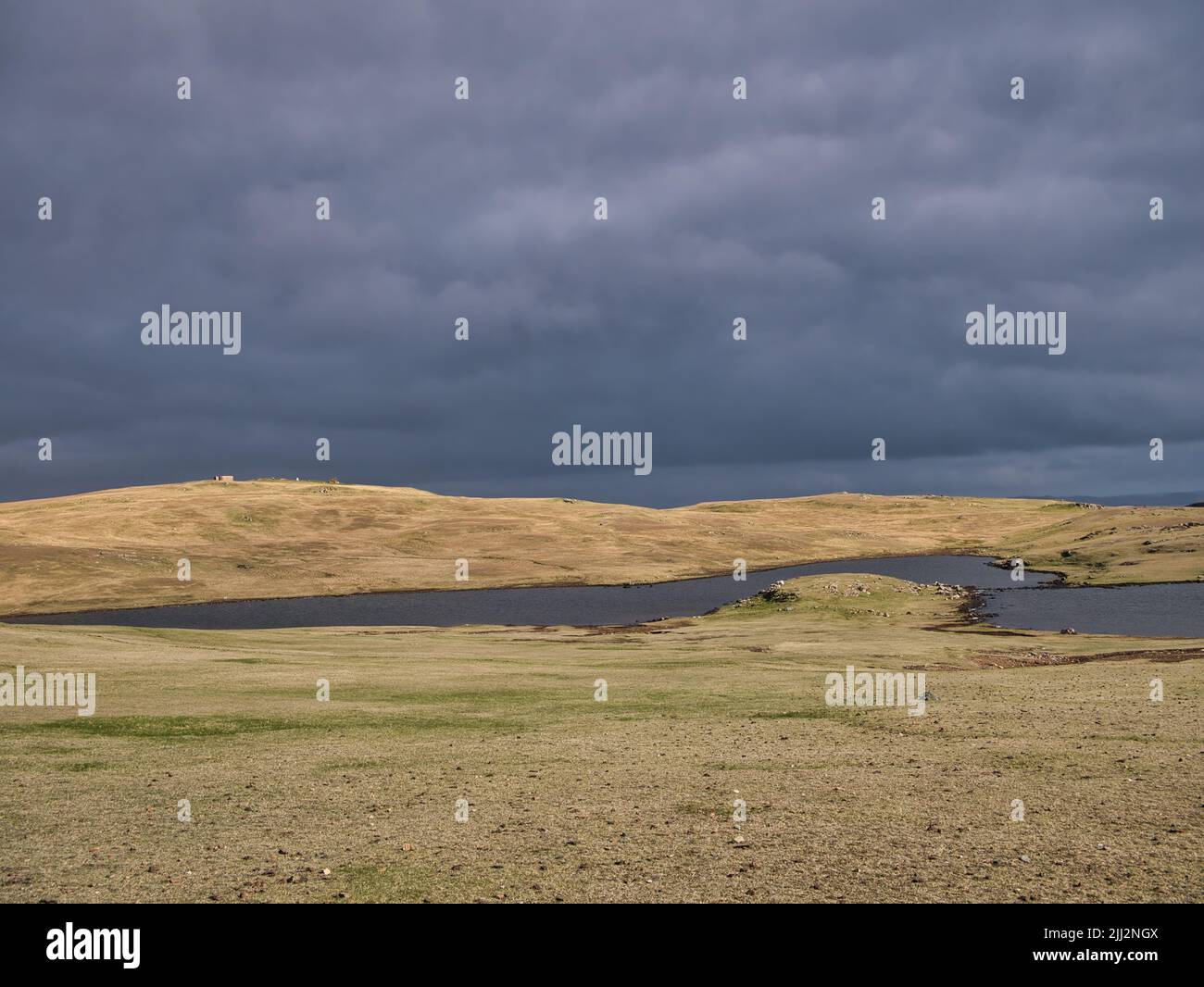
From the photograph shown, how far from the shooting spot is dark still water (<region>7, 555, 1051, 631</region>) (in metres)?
117

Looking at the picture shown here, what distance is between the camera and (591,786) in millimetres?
22328

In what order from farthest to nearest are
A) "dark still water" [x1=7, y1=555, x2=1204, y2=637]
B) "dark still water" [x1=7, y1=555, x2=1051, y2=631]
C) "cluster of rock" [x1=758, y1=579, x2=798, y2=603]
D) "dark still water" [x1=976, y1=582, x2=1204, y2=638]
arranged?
1. "dark still water" [x1=7, y1=555, x2=1051, y2=631]
2. "cluster of rock" [x1=758, y1=579, x2=798, y2=603]
3. "dark still water" [x1=7, y1=555, x2=1204, y2=637]
4. "dark still water" [x1=976, y1=582, x2=1204, y2=638]

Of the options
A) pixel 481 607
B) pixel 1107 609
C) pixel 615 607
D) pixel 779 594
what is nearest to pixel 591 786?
pixel 779 594

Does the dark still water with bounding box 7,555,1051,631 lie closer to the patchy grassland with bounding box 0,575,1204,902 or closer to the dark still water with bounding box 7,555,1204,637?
the dark still water with bounding box 7,555,1204,637

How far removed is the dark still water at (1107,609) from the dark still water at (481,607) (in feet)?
71.8

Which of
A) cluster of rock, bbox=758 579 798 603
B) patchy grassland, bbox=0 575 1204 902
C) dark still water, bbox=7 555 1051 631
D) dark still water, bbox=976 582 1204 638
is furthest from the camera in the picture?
dark still water, bbox=7 555 1051 631

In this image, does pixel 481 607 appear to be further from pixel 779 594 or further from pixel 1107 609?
pixel 1107 609

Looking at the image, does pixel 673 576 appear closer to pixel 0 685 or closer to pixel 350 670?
pixel 350 670

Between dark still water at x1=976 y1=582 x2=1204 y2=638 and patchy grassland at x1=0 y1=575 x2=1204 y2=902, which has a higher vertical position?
patchy grassland at x1=0 y1=575 x2=1204 y2=902

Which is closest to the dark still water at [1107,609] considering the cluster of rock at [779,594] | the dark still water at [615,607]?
the dark still water at [615,607]

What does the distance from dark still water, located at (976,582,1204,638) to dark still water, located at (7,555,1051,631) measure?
2188cm

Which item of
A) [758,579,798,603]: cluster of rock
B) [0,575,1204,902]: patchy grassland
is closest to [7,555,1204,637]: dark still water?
[758,579,798,603]: cluster of rock

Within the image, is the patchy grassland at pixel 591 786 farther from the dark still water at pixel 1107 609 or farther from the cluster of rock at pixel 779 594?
the cluster of rock at pixel 779 594

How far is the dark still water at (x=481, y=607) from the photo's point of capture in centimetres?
11694
